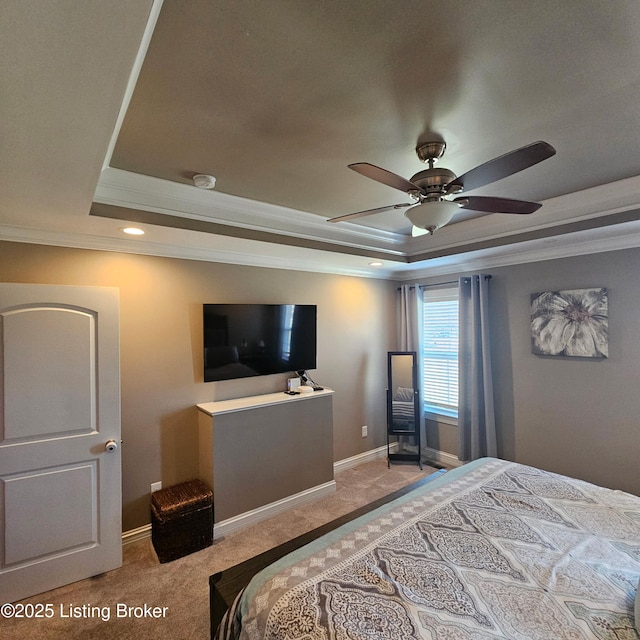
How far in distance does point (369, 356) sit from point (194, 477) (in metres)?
2.39

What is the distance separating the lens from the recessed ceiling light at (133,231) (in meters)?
2.35

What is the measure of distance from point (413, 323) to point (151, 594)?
11.8 feet

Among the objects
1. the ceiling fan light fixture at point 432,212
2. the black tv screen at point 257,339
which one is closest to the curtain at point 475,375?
the black tv screen at point 257,339

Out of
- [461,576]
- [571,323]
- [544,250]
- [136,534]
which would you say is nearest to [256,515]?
[136,534]

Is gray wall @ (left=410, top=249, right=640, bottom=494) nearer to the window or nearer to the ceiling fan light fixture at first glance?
the window

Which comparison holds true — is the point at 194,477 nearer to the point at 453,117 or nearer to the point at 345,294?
the point at 345,294

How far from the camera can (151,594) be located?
85.7 inches

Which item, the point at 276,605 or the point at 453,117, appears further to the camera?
the point at 453,117

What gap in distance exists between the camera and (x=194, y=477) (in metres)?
3.04

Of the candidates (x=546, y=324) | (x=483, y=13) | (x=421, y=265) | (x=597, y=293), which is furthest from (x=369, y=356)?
(x=483, y=13)

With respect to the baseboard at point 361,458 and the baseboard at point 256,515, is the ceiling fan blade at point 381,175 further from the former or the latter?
the baseboard at point 361,458

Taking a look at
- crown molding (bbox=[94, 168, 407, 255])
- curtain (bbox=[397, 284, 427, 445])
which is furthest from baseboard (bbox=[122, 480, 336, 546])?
crown molding (bbox=[94, 168, 407, 255])

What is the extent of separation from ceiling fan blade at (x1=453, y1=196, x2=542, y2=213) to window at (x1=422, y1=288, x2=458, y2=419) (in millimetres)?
2238

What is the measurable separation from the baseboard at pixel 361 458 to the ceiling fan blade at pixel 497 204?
3.14m
